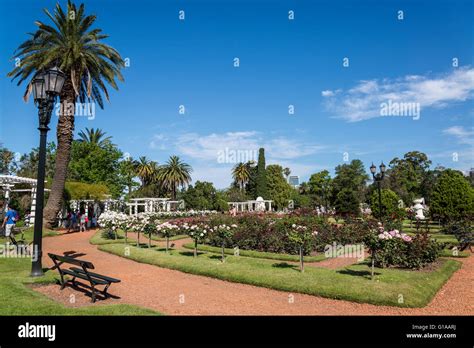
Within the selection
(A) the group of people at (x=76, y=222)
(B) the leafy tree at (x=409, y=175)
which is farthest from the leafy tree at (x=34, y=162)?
(B) the leafy tree at (x=409, y=175)

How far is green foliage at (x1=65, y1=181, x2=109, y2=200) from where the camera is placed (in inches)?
1127

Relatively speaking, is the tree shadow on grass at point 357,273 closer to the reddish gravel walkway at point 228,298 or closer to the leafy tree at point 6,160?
the reddish gravel walkway at point 228,298

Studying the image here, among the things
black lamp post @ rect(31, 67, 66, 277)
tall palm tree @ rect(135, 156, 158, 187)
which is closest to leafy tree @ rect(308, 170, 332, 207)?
tall palm tree @ rect(135, 156, 158, 187)

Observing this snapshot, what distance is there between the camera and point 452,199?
19797 millimetres

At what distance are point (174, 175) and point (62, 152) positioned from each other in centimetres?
3297

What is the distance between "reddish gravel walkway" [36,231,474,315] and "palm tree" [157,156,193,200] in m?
46.1

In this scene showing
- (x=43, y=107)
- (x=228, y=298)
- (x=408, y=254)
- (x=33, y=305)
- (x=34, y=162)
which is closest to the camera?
(x=33, y=305)

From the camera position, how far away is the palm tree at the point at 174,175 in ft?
183

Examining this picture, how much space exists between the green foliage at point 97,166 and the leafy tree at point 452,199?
30.5 m

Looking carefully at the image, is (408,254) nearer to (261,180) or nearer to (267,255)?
(267,255)

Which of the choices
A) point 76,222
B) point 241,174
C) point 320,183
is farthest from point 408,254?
point 320,183

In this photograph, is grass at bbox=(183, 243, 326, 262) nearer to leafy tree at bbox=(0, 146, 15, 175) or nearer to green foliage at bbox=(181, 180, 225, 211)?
green foliage at bbox=(181, 180, 225, 211)
